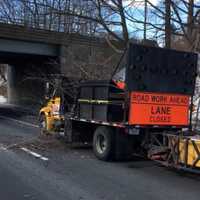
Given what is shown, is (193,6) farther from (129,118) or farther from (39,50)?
(39,50)

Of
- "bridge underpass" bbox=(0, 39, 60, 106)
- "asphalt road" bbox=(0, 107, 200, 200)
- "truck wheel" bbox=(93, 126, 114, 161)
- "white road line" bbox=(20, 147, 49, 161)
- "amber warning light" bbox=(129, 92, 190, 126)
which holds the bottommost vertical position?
"asphalt road" bbox=(0, 107, 200, 200)

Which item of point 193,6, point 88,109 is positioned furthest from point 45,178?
point 193,6

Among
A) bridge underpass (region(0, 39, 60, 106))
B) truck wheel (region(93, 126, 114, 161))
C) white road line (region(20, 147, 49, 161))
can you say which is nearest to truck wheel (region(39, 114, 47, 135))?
white road line (region(20, 147, 49, 161))

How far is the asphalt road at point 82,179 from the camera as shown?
838 cm

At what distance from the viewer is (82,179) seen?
31.9ft

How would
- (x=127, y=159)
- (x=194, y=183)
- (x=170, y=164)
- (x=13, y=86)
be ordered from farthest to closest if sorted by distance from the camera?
(x=13, y=86), (x=127, y=159), (x=170, y=164), (x=194, y=183)

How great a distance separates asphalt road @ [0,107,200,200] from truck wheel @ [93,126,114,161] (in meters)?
0.21

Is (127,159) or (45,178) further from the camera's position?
(127,159)

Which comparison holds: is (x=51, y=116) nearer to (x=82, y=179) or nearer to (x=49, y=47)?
(x=82, y=179)

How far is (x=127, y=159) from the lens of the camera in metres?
12.5

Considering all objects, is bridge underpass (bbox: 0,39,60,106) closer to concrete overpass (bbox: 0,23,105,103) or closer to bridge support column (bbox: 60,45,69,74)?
concrete overpass (bbox: 0,23,105,103)

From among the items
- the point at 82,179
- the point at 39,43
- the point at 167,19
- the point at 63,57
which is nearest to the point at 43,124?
the point at 167,19

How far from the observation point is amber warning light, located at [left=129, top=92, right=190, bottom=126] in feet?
38.4

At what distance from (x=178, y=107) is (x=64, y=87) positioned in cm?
419
